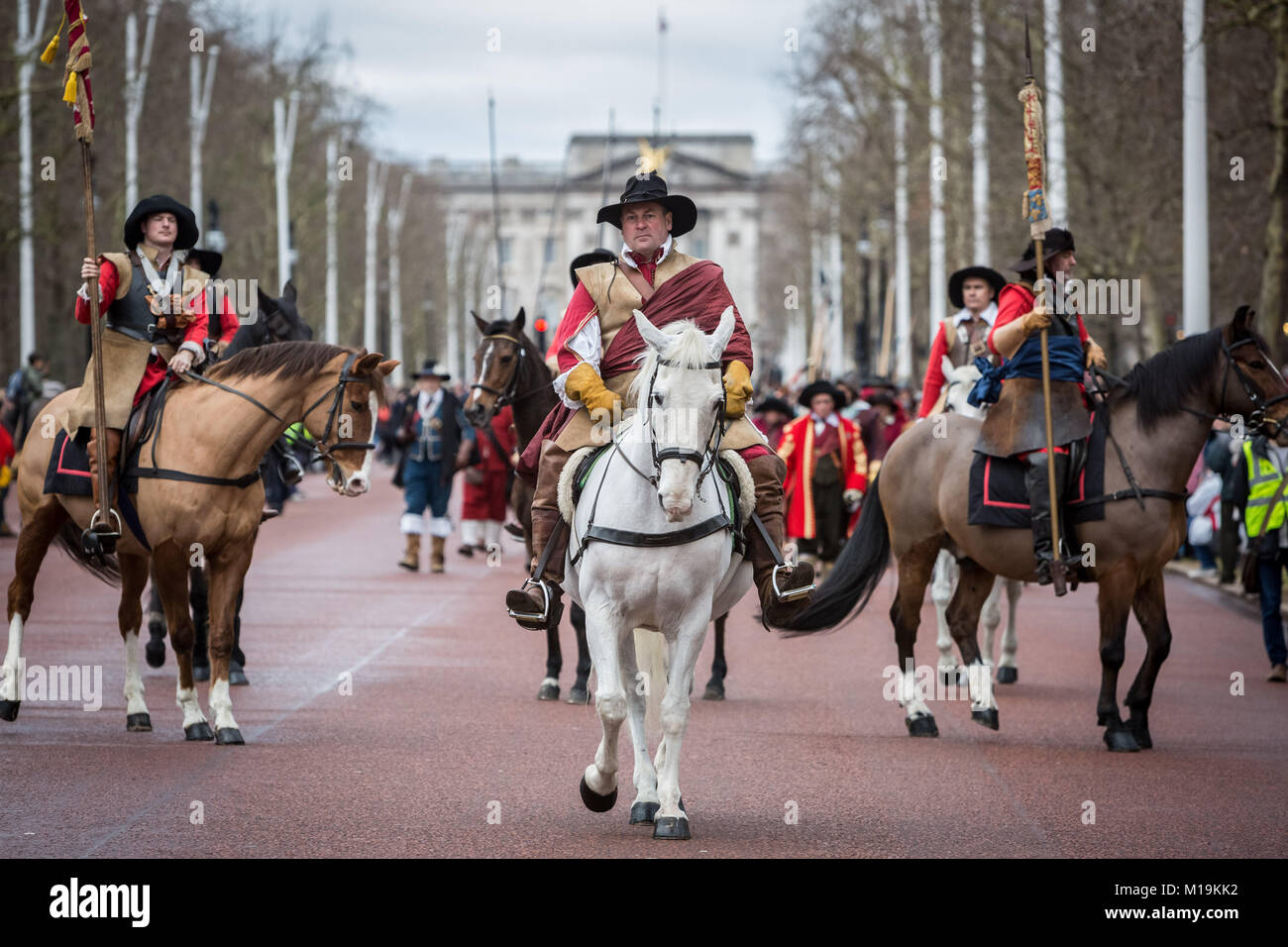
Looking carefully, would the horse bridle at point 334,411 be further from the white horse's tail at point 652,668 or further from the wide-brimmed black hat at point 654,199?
the white horse's tail at point 652,668

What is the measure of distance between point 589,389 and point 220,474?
288 cm

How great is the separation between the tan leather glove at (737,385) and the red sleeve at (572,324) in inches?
29.9

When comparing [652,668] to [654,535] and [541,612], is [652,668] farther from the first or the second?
[654,535]

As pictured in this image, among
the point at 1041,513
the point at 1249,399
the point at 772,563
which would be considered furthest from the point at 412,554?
the point at 772,563

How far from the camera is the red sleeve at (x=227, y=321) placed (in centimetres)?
1149

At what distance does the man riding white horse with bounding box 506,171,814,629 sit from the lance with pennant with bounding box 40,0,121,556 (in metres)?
2.72

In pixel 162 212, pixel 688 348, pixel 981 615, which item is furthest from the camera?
pixel 981 615

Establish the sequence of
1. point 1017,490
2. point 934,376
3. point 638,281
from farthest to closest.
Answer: point 934,376 < point 1017,490 < point 638,281

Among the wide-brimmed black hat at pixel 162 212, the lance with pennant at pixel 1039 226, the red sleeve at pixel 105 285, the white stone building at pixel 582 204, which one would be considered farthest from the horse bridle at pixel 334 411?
the white stone building at pixel 582 204

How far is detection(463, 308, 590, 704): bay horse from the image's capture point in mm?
12016

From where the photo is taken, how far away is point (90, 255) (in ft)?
33.6

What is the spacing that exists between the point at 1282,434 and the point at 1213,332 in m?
0.69

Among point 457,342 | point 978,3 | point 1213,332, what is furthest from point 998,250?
point 457,342

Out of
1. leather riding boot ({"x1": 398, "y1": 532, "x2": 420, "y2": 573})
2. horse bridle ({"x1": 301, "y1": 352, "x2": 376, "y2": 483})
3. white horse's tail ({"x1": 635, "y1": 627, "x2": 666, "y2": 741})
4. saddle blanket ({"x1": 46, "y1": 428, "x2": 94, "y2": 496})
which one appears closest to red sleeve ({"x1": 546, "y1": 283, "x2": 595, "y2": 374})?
white horse's tail ({"x1": 635, "y1": 627, "x2": 666, "y2": 741})
